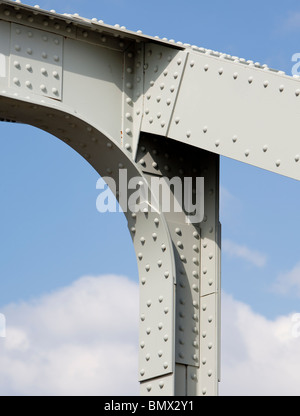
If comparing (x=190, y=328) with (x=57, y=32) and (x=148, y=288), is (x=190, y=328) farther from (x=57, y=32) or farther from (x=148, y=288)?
(x=57, y=32)

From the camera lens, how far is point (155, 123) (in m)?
9.43

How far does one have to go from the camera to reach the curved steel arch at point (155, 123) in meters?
8.81

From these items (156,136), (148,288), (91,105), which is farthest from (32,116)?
(148,288)

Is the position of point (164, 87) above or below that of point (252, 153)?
above

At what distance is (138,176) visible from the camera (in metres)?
9.40

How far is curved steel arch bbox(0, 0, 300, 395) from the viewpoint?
28.9ft

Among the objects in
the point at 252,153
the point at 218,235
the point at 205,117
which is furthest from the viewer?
the point at 218,235

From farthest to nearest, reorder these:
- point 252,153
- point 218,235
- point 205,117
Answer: point 218,235 → point 205,117 → point 252,153

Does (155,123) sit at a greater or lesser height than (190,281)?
greater

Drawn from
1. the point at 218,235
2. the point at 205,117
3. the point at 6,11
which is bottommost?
the point at 218,235

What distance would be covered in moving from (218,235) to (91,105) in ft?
5.54

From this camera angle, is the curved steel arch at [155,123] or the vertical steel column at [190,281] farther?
the vertical steel column at [190,281]

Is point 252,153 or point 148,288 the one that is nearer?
point 252,153

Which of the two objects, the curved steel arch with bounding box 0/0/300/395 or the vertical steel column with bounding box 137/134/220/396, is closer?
the curved steel arch with bounding box 0/0/300/395
